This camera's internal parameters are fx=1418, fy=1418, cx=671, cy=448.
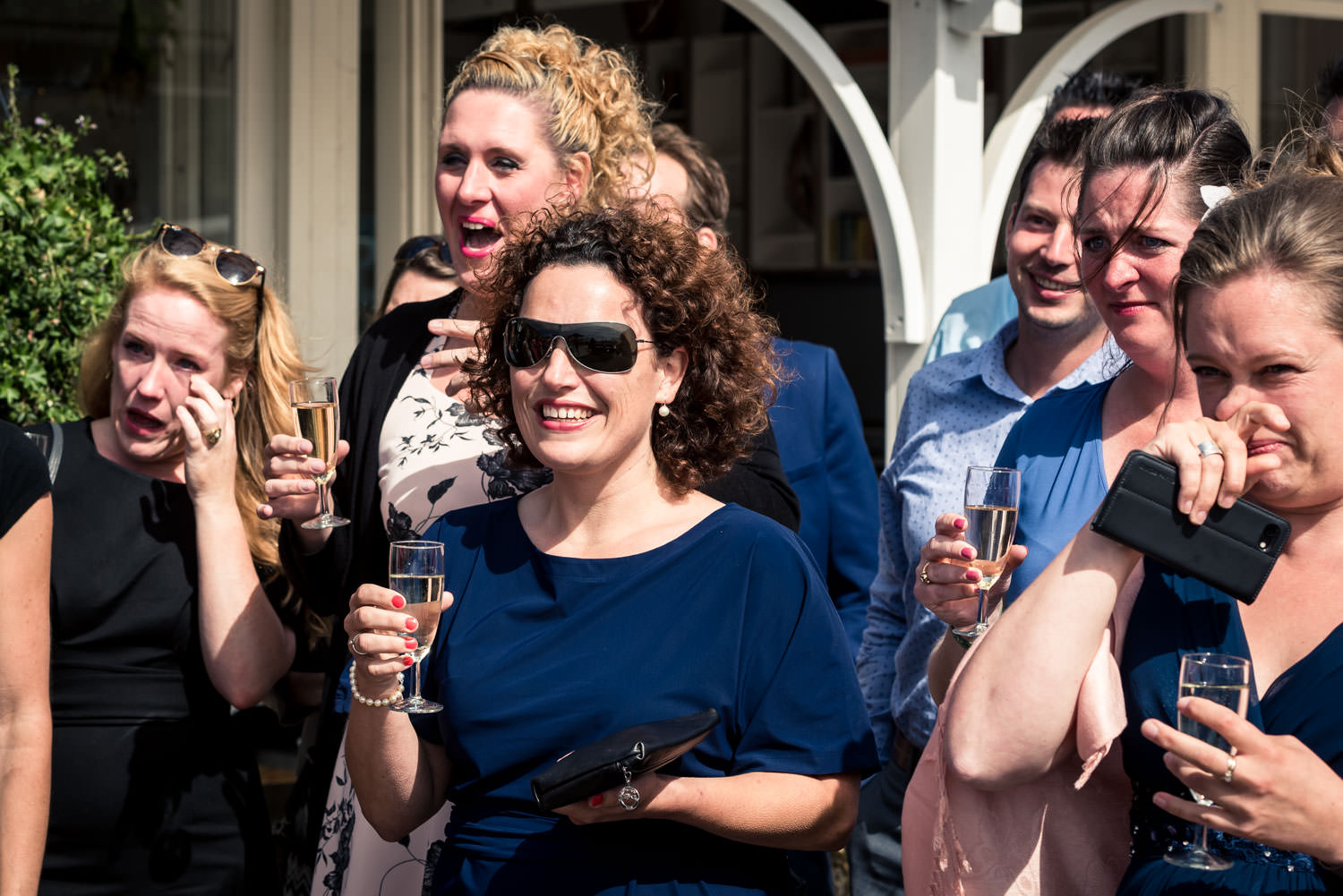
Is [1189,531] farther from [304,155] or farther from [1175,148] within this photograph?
[304,155]

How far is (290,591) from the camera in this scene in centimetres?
308

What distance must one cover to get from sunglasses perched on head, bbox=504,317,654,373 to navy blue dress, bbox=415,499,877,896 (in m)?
0.30

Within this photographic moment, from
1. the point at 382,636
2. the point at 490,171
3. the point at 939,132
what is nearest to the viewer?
the point at 382,636

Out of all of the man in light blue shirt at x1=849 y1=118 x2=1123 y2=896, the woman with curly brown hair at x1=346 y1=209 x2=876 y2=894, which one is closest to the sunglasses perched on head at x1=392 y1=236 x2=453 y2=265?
the man in light blue shirt at x1=849 y1=118 x2=1123 y2=896

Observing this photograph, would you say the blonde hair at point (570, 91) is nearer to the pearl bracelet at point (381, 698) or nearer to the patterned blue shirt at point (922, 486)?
the patterned blue shirt at point (922, 486)

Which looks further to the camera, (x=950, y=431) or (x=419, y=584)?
(x=950, y=431)

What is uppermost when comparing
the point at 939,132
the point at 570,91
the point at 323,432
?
the point at 939,132

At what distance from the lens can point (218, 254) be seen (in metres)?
3.18

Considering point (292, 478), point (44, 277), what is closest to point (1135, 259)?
point (292, 478)

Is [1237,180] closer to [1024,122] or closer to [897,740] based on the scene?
[897,740]

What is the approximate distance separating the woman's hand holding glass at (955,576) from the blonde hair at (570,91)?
3.43ft

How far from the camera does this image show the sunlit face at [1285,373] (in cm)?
177

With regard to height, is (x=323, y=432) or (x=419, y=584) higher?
(x=323, y=432)

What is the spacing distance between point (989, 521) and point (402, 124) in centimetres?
402
